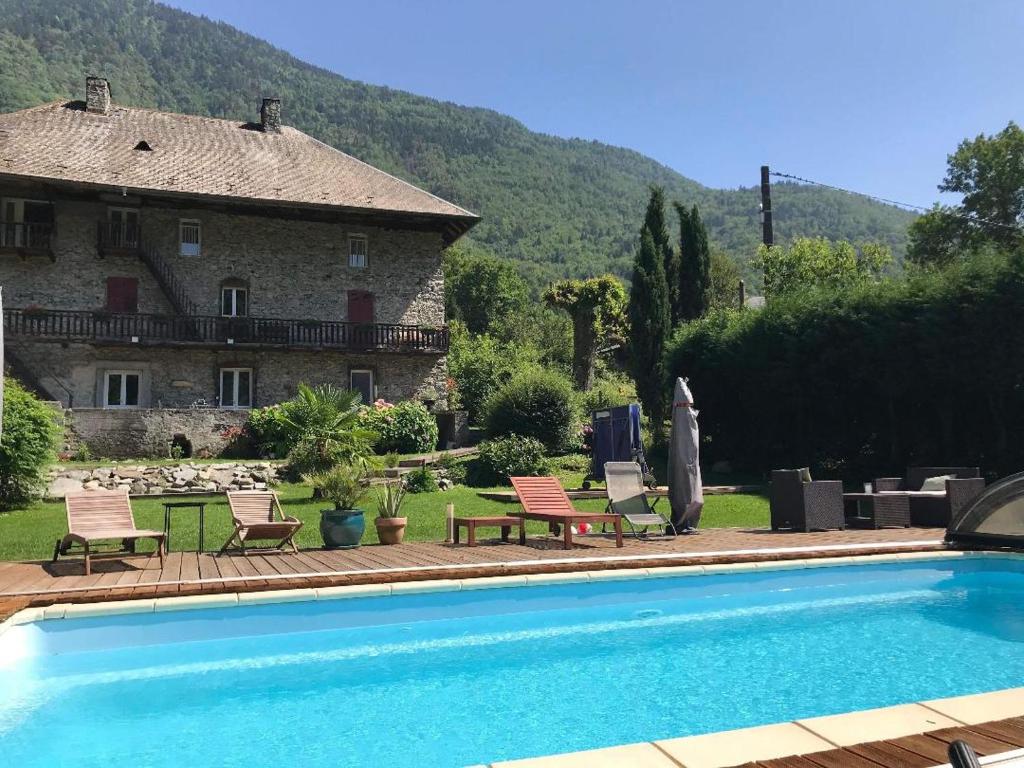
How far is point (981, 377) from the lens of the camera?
627 inches

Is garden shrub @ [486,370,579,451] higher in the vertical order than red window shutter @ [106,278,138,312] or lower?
lower

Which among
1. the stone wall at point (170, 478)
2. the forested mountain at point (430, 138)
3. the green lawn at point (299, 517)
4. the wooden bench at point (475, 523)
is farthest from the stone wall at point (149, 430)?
the forested mountain at point (430, 138)

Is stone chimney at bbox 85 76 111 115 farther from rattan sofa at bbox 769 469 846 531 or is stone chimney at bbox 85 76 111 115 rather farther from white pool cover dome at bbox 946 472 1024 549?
white pool cover dome at bbox 946 472 1024 549

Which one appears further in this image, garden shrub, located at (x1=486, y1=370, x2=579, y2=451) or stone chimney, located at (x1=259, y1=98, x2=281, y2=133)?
stone chimney, located at (x1=259, y1=98, x2=281, y2=133)

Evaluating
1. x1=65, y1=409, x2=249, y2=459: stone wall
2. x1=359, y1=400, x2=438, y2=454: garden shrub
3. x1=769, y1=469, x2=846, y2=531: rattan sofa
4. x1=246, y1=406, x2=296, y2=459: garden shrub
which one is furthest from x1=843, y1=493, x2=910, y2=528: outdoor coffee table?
x1=65, y1=409, x2=249, y2=459: stone wall

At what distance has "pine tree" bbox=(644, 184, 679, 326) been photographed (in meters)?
32.5

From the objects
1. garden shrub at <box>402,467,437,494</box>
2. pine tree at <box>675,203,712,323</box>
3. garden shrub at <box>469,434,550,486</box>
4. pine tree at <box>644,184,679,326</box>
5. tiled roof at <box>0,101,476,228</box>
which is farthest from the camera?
pine tree at <box>675,203,712,323</box>

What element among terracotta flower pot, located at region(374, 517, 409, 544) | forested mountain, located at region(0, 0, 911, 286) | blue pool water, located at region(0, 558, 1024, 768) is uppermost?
forested mountain, located at region(0, 0, 911, 286)

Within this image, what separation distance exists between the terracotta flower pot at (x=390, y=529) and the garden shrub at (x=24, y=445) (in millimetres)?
7512

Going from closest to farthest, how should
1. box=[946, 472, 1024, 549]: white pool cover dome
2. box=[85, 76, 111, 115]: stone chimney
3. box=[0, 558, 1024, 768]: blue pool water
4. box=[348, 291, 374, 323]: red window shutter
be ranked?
box=[0, 558, 1024, 768]: blue pool water → box=[946, 472, 1024, 549]: white pool cover dome → box=[348, 291, 374, 323]: red window shutter → box=[85, 76, 111, 115]: stone chimney

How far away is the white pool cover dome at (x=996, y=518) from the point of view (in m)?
7.46

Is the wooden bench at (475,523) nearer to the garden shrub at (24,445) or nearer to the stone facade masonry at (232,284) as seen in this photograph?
the garden shrub at (24,445)

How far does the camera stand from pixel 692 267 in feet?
113

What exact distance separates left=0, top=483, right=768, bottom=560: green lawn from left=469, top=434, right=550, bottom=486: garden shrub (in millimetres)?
900
